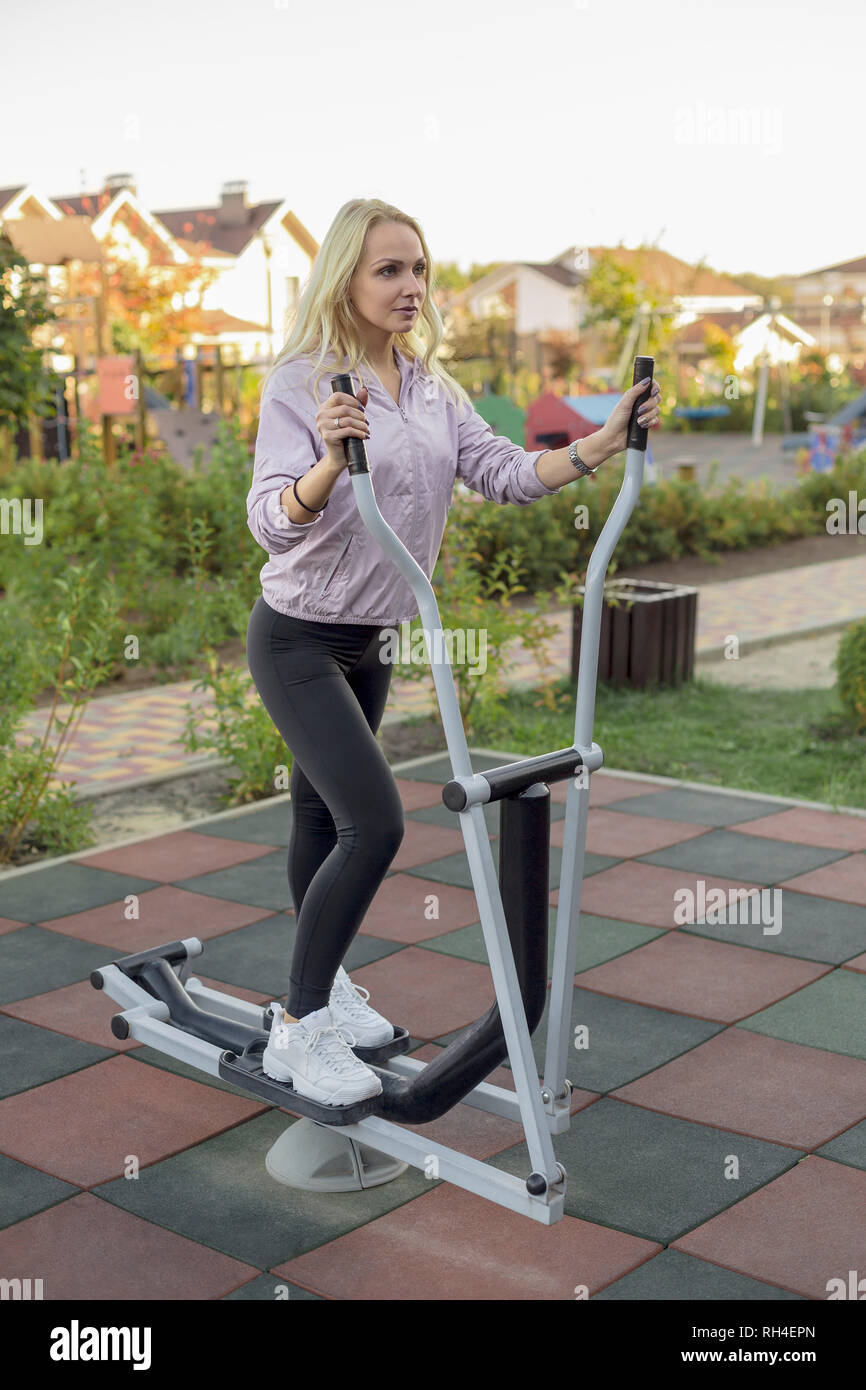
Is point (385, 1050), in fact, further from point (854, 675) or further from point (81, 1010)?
point (854, 675)

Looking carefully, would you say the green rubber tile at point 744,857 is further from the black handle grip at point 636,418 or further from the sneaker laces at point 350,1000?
the black handle grip at point 636,418

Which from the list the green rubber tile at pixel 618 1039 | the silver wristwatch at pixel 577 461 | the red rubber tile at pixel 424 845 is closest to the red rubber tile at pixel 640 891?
the red rubber tile at pixel 424 845

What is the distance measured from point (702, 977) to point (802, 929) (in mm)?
455

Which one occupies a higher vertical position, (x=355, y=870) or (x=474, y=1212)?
(x=355, y=870)

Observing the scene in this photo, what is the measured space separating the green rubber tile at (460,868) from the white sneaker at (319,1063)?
1.71 m

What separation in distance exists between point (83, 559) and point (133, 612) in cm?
59

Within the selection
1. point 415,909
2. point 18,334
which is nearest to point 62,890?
point 415,909

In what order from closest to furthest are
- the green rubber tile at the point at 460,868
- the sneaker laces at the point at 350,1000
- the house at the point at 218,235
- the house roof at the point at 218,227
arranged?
the sneaker laces at the point at 350,1000, the green rubber tile at the point at 460,868, the house at the point at 218,235, the house roof at the point at 218,227

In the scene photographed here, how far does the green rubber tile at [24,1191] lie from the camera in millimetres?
2693

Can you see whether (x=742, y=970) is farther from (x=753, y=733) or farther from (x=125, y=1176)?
(x=753, y=733)

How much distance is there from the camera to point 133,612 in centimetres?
872

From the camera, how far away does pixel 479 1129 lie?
3.01m
